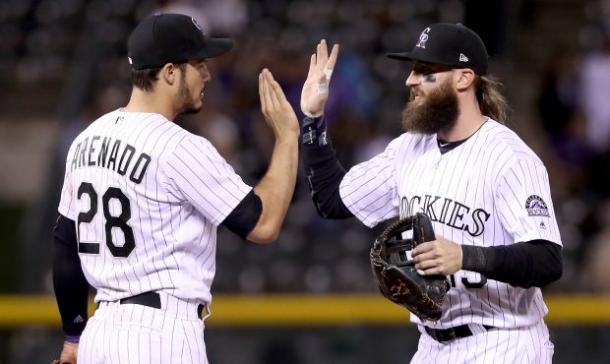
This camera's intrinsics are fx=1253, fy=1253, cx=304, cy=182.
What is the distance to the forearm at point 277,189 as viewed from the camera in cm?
436

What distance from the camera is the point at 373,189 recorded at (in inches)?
197

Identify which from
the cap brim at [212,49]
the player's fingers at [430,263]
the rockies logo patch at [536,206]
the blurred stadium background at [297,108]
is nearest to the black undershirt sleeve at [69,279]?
the cap brim at [212,49]

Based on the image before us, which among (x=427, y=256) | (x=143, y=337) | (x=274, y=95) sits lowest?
(x=143, y=337)

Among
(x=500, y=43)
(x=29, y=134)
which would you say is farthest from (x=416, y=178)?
(x=29, y=134)

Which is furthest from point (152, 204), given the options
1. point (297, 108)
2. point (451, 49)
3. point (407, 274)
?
point (297, 108)

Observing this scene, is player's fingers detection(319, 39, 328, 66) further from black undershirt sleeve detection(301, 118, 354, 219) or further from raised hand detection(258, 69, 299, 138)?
raised hand detection(258, 69, 299, 138)

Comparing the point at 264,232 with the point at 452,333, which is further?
the point at 452,333

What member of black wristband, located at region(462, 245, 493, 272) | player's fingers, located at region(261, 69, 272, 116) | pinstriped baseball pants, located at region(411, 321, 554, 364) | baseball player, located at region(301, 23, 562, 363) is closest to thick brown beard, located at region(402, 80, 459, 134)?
baseball player, located at region(301, 23, 562, 363)

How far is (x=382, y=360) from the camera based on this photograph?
783 centimetres

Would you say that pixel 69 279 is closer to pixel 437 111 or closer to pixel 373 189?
pixel 373 189

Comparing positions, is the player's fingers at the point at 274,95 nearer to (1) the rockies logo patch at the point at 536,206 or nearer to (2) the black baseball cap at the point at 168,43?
(2) the black baseball cap at the point at 168,43

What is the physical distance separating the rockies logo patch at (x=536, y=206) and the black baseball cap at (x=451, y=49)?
60 cm

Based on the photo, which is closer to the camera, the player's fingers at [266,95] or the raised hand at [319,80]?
the player's fingers at [266,95]

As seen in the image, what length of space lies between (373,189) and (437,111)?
513 mm
